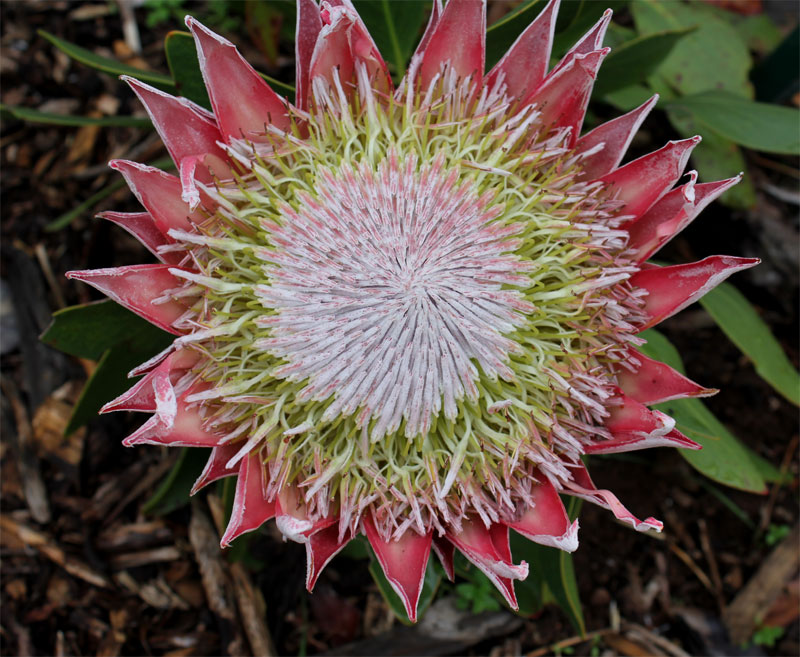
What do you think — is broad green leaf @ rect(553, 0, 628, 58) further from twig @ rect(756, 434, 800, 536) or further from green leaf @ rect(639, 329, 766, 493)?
twig @ rect(756, 434, 800, 536)

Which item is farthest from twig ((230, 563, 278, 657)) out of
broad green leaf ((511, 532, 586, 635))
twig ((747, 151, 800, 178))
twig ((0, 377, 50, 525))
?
twig ((747, 151, 800, 178))

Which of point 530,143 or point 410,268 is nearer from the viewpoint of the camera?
point 410,268

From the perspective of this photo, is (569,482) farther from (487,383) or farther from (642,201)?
(642,201)

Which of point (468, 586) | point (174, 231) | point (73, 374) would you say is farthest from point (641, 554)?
point (73, 374)

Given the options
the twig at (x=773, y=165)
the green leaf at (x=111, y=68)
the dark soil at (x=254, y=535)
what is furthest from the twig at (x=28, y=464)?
the twig at (x=773, y=165)

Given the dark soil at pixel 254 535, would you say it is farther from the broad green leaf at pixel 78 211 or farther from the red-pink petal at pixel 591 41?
the red-pink petal at pixel 591 41

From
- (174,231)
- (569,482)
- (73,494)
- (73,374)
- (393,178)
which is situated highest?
(393,178)
